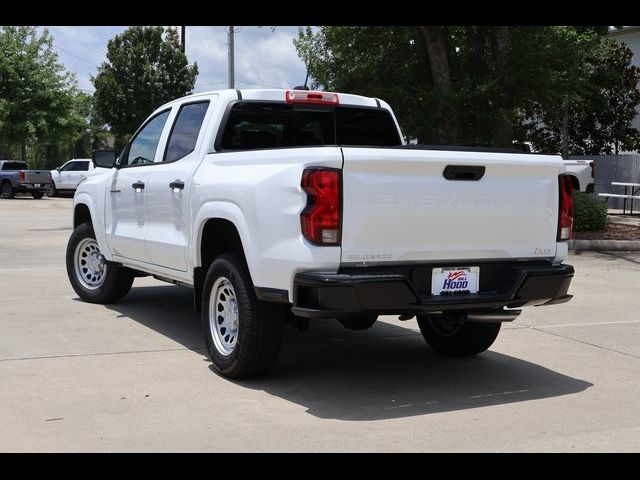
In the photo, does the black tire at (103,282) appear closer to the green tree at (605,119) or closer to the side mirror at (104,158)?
the side mirror at (104,158)

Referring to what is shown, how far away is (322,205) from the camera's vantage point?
5070 mm

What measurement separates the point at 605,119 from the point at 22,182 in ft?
73.9

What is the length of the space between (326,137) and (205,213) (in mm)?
1672

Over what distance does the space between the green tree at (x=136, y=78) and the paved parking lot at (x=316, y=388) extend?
38.0m

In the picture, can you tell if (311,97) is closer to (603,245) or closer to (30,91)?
(603,245)

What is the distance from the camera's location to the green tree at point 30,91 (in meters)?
40.6

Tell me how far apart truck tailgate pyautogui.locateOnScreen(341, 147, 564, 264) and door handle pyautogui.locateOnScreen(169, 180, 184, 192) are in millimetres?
1930

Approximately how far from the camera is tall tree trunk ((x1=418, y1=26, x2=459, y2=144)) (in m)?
17.4

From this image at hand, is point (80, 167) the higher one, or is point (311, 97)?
point (311, 97)

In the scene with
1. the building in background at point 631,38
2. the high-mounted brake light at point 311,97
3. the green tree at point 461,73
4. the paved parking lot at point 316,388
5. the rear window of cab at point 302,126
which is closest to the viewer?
the paved parking lot at point 316,388

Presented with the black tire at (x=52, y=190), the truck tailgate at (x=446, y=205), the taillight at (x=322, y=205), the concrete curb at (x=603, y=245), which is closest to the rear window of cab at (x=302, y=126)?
the taillight at (x=322, y=205)

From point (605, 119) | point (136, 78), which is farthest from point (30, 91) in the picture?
point (605, 119)

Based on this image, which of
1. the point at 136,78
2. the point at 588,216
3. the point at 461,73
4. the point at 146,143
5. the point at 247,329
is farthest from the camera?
the point at 136,78

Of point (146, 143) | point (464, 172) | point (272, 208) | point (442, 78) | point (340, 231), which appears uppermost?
point (442, 78)
